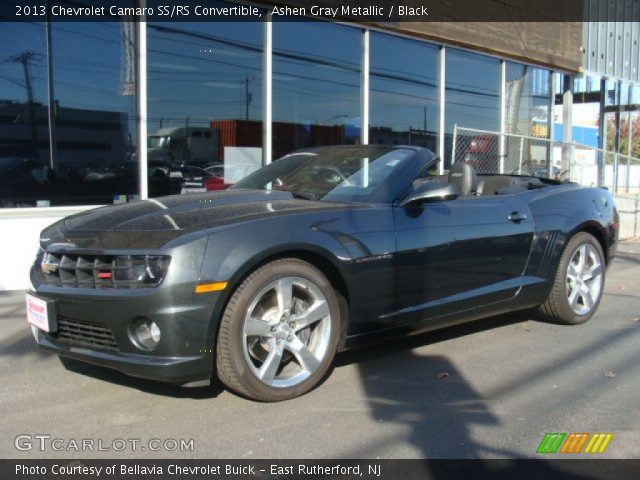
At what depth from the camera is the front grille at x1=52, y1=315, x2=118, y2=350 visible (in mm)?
3586

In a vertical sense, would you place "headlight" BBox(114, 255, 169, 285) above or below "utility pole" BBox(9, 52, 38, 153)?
below

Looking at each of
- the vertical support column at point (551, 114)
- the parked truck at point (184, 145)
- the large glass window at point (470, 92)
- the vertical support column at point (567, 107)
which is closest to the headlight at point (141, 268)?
the parked truck at point (184, 145)

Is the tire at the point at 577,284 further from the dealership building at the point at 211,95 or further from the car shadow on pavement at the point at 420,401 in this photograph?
the dealership building at the point at 211,95

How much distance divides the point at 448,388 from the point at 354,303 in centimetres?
80

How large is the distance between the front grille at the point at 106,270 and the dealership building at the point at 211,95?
3862 mm

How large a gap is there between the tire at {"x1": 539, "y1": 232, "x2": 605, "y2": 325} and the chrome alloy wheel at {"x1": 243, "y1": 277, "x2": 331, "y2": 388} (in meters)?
2.48

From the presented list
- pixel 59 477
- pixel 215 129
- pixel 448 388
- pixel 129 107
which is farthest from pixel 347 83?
pixel 59 477

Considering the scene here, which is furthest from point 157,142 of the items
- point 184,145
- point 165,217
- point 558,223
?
point 558,223

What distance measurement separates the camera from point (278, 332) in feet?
12.5

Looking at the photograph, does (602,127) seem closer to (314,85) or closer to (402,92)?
(402,92)

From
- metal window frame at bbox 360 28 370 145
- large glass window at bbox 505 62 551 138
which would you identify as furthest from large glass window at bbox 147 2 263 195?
large glass window at bbox 505 62 551 138

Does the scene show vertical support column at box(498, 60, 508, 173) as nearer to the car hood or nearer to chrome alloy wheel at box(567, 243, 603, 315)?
chrome alloy wheel at box(567, 243, 603, 315)

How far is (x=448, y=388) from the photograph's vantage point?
420cm

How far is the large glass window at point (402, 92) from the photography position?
11000 mm
